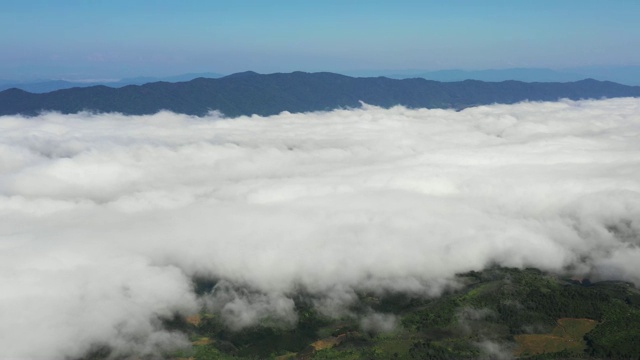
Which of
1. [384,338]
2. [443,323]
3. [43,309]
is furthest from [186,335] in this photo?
[443,323]

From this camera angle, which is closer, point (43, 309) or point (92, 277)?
point (43, 309)

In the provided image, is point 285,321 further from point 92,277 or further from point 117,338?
point 92,277

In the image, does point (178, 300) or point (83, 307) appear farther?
point (178, 300)

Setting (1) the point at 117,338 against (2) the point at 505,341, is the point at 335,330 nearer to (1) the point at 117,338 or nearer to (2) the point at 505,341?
(2) the point at 505,341

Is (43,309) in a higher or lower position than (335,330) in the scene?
higher

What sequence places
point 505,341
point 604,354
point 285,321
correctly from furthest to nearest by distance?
point 285,321, point 505,341, point 604,354

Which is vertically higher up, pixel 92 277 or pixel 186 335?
pixel 92 277

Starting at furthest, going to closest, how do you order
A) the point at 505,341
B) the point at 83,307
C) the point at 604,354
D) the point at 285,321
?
1. the point at 285,321
2. the point at 83,307
3. the point at 505,341
4. the point at 604,354

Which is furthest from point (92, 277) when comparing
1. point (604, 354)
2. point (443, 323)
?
point (604, 354)

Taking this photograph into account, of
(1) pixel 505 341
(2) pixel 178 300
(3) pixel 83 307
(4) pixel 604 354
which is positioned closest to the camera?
(4) pixel 604 354
